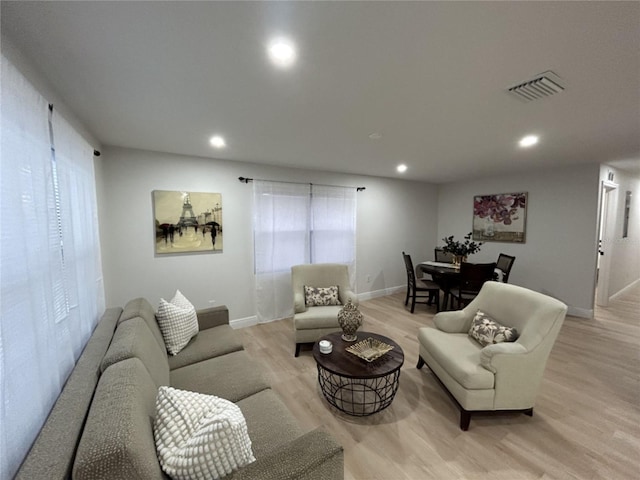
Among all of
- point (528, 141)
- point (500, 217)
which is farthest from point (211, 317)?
point (500, 217)

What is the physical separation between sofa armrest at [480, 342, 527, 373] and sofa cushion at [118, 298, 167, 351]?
7.80ft

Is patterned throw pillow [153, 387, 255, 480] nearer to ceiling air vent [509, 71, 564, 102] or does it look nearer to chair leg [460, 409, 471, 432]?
chair leg [460, 409, 471, 432]

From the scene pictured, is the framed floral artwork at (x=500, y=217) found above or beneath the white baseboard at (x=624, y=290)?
above

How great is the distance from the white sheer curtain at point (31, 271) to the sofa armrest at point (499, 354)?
2425mm

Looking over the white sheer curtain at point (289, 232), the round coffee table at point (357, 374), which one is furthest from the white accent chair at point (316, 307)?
the white sheer curtain at point (289, 232)

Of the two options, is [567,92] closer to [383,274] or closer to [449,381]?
[449,381]

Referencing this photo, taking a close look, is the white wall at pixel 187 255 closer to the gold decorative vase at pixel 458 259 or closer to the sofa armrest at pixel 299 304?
the sofa armrest at pixel 299 304

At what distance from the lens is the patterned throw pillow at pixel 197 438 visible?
34.9 inches

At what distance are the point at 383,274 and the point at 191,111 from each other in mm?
4330

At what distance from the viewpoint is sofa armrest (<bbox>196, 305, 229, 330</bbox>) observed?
2.50 m

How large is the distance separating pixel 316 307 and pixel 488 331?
1.82 meters

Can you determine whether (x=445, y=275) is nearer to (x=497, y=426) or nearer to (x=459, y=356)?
(x=459, y=356)

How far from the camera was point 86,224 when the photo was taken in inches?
72.6

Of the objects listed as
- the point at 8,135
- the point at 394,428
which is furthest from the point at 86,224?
the point at 394,428
